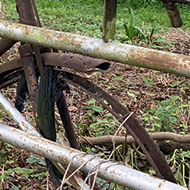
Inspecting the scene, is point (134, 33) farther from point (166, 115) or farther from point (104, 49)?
point (104, 49)

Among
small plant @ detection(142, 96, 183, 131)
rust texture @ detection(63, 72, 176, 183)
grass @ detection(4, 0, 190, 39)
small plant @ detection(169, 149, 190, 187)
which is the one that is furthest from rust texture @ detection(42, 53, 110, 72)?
grass @ detection(4, 0, 190, 39)

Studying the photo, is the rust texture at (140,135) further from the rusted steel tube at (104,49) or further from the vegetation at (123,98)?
the rusted steel tube at (104,49)

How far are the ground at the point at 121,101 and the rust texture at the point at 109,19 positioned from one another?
1.09 m

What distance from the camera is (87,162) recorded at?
4.81ft

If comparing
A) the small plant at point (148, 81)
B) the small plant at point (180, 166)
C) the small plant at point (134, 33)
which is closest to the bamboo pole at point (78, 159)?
the small plant at point (180, 166)

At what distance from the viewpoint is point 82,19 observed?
22.0ft

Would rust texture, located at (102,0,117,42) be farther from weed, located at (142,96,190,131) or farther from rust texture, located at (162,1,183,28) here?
weed, located at (142,96,190,131)

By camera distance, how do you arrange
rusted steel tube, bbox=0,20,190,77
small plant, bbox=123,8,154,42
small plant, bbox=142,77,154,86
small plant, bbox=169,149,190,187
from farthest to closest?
small plant, bbox=123,8,154,42, small plant, bbox=142,77,154,86, small plant, bbox=169,149,190,187, rusted steel tube, bbox=0,20,190,77

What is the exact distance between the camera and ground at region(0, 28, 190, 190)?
101 inches

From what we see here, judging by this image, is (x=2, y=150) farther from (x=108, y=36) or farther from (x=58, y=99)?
(x=108, y=36)

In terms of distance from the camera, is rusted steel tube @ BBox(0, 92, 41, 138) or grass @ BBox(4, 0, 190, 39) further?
grass @ BBox(4, 0, 190, 39)

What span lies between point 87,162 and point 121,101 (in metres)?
2.36

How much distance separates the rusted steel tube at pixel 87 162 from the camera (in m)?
1.29

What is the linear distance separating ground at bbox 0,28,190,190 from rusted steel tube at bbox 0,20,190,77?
1.04 metres
